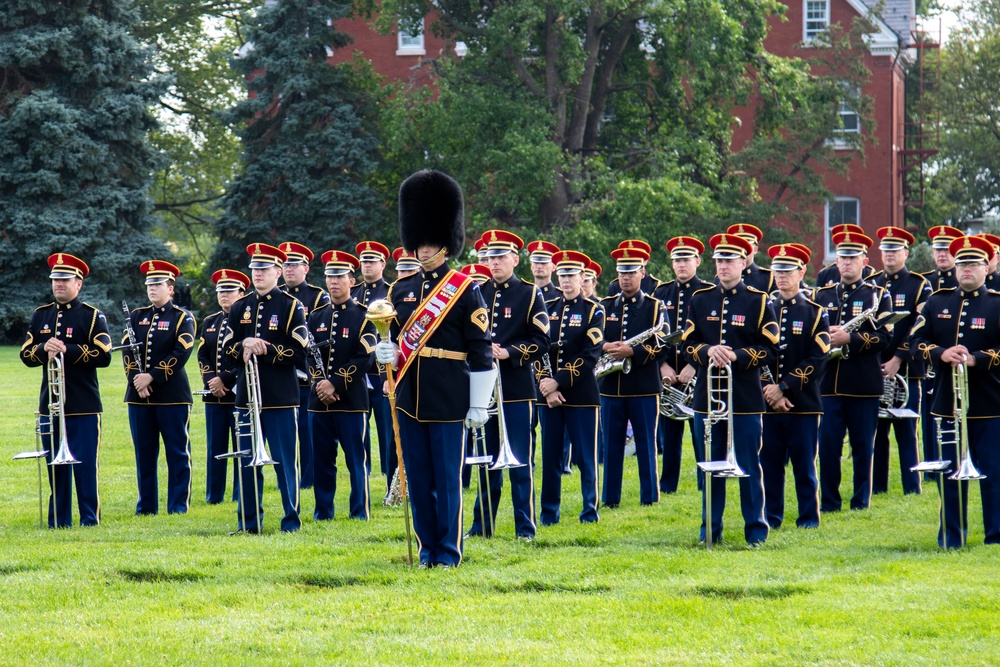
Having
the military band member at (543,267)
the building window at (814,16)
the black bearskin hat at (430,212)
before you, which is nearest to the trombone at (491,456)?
the black bearskin hat at (430,212)

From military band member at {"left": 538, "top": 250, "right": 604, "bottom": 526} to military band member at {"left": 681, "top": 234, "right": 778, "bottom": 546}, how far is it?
5.08 feet

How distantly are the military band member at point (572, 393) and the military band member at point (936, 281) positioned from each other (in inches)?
113

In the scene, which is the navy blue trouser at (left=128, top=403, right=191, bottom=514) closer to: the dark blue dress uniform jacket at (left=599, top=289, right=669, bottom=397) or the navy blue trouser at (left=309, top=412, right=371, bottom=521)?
the navy blue trouser at (left=309, top=412, right=371, bottom=521)

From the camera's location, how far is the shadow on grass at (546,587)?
7.82 meters

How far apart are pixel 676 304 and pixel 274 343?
4151 mm

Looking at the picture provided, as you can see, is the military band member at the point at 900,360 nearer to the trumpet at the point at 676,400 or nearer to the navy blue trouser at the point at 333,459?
the trumpet at the point at 676,400

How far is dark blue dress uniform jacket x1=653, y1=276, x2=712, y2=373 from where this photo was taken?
12.4m

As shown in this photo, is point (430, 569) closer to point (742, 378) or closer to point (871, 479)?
point (742, 378)

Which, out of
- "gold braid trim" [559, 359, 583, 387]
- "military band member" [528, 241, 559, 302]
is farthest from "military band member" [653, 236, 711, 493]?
"gold braid trim" [559, 359, 583, 387]

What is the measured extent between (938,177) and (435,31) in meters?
19.2

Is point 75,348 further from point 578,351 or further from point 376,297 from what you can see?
point 578,351

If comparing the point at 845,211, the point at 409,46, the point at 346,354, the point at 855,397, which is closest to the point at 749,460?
the point at 855,397

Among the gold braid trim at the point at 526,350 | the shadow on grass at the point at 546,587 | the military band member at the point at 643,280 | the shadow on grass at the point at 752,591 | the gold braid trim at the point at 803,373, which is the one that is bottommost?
the shadow on grass at the point at 752,591

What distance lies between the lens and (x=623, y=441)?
38.6 ft
